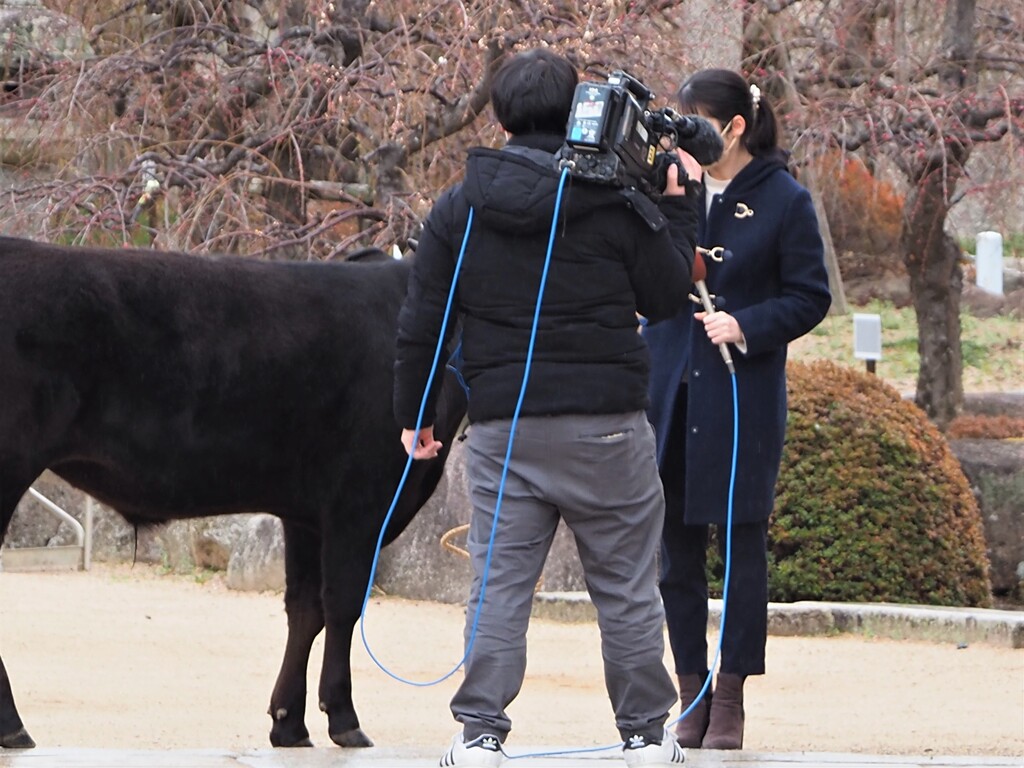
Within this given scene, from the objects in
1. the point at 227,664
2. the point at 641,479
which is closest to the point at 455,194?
the point at 641,479

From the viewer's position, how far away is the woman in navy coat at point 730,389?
482 centimetres

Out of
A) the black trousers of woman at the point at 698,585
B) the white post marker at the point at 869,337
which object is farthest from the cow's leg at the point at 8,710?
the white post marker at the point at 869,337

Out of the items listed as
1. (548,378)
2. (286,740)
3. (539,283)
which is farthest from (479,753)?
(286,740)

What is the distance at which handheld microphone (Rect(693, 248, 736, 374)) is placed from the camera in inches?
175

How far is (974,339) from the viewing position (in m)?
18.6

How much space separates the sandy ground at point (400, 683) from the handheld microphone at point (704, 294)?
4.15 feet

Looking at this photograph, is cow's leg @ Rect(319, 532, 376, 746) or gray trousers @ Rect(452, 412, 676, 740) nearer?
gray trousers @ Rect(452, 412, 676, 740)

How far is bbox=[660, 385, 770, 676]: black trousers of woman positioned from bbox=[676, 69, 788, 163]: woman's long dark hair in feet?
2.55

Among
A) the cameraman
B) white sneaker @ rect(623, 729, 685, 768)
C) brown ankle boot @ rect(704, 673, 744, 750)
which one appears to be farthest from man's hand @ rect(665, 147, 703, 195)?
brown ankle boot @ rect(704, 673, 744, 750)

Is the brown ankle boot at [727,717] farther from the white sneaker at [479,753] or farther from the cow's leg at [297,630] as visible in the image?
the cow's leg at [297,630]

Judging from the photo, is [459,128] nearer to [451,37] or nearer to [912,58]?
[451,37]

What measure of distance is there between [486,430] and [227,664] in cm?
392

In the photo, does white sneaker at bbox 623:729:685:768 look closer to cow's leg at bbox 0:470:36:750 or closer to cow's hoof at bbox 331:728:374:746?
cow's hoof at bbox 331:728:374:746

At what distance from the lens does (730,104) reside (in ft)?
16.0
